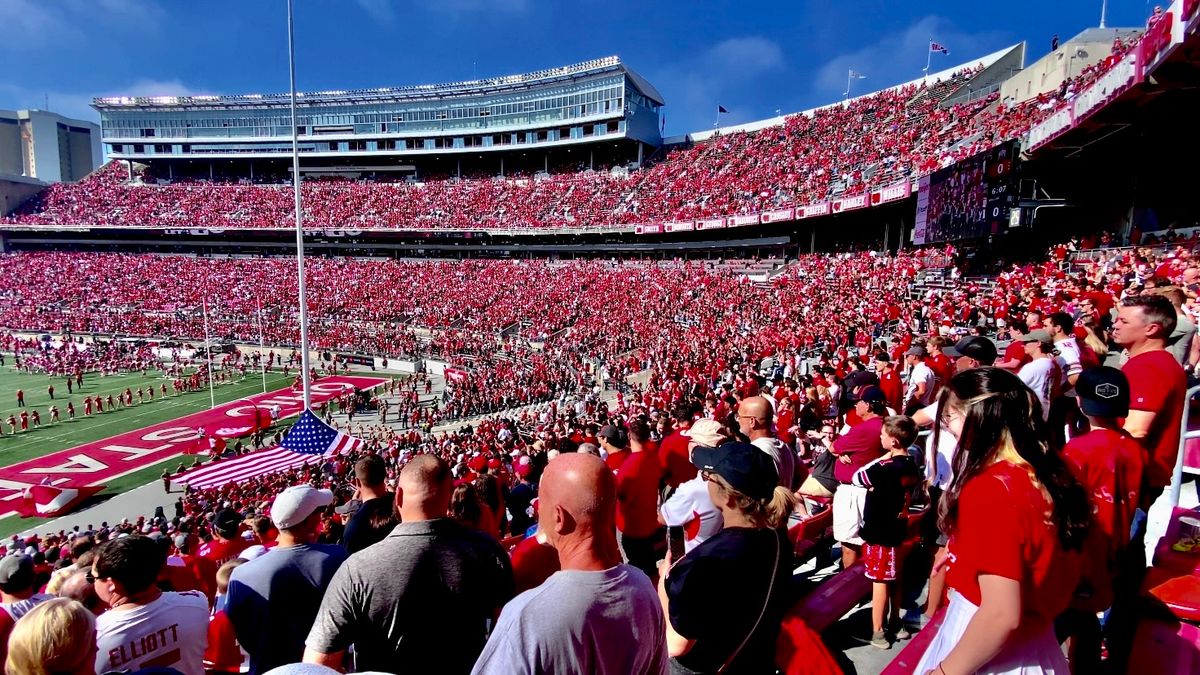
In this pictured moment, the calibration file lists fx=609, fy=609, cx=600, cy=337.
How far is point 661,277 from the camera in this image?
40.2 metres

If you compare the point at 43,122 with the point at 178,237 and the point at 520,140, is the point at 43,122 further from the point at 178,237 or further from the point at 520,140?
the point at 520,140

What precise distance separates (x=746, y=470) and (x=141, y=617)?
2791 mm

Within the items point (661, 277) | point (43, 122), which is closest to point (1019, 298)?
point (661, 277)

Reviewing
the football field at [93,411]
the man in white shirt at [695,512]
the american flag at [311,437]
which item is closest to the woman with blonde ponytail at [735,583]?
the man in white shirt at [695,512]

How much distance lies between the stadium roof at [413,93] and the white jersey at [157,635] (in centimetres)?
6148

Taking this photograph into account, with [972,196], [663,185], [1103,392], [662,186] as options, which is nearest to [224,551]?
[1103,392]

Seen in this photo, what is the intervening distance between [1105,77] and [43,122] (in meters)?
146

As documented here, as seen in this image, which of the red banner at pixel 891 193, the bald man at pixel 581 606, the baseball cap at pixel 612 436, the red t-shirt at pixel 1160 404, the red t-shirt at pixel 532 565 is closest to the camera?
the bald man at pixel 581 606

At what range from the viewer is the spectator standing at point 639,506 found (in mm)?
4520

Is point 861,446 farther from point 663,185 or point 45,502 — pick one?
point 663,185

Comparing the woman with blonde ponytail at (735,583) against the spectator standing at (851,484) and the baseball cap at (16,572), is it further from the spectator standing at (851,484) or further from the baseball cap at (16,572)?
the baseball cap at (16,572)

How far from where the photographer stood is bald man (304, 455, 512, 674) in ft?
7.31

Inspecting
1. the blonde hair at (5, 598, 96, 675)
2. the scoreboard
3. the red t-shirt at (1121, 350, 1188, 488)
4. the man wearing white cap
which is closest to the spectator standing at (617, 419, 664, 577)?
the man wearing white cap

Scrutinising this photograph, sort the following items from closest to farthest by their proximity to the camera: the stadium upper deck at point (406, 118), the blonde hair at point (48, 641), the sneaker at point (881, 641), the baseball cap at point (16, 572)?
the blonde hair at point (48, 641) → the baseball cap at point (16, 572) → the sneaker at point (881, 641) → the stadium upper deck at point (406, 118)
